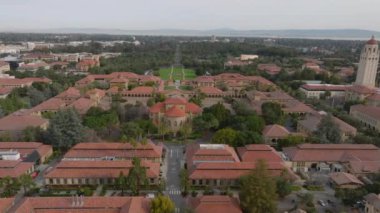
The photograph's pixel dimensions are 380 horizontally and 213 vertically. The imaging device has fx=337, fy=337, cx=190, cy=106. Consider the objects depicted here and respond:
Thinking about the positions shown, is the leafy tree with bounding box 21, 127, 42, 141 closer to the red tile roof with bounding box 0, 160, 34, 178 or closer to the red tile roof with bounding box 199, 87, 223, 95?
the red tile roof with bounding box 0, 160, 34, 178

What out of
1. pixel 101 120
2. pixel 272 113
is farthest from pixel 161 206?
pixel 272 113

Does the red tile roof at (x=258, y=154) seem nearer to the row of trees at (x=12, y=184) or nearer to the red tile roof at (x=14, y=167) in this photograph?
the row of trees at (x=12, y=184)

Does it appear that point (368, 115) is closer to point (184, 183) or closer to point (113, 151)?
point (184, 183)

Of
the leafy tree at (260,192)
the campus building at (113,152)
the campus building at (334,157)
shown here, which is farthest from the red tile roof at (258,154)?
the leafy tree at (260,192)

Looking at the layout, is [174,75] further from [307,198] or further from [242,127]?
[307,198]

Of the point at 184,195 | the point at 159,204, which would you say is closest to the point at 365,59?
the point at 184,195
